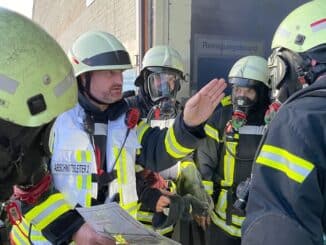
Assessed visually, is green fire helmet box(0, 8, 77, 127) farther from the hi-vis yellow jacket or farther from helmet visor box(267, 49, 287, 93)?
helmet visor box(267, 49, 287, 93)

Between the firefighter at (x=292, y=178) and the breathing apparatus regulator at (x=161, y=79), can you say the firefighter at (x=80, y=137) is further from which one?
the breathing apparatus regulator at (x=161, y=79)

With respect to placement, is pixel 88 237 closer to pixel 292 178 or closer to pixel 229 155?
pixel 292 178

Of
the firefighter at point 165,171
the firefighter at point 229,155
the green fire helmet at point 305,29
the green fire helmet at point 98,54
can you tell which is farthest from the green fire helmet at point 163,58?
the green fire helmet at point 305,29

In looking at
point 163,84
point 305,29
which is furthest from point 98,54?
point 163,84

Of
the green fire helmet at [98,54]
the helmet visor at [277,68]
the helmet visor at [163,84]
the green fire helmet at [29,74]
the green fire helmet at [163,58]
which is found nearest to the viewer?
the green fire helmet at [29,74]

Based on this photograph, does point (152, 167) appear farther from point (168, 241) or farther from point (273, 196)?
point (273, 196)

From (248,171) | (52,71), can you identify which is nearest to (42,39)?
(52,71)

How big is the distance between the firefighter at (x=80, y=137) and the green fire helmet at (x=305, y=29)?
0.54 meters

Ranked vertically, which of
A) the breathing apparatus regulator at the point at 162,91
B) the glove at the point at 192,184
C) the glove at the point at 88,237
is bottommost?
the glove at the point at 192,184

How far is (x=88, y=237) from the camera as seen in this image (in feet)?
6.90

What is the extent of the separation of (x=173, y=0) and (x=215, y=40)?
59 centimetres

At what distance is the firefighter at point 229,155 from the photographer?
3555 millimetres

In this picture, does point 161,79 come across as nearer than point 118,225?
No

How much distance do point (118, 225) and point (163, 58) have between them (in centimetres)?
229
